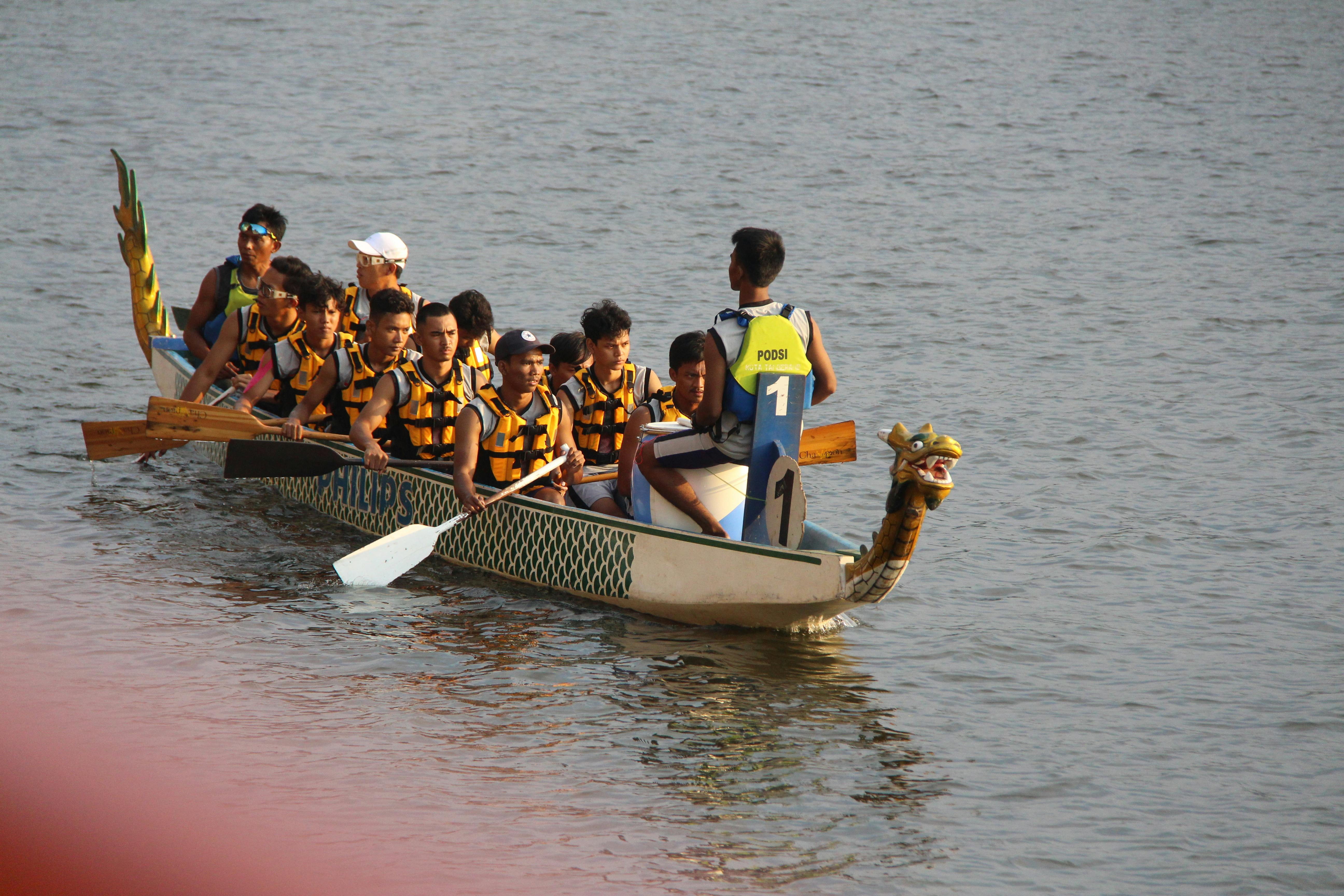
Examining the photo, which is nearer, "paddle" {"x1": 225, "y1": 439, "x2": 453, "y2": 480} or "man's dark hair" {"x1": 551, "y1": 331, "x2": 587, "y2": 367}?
"man's dark hair" {"x1": 551, "y1": 331, "x2": 587, "y2": 367}

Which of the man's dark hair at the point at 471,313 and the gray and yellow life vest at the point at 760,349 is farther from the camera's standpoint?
the man's dark hair at the point at 471,313

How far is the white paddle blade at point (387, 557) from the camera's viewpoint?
7801 mm

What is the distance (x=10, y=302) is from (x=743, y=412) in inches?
464

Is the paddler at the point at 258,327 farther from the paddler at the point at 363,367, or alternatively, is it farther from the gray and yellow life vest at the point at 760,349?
the gray and yellow life vest at the point at 760,349

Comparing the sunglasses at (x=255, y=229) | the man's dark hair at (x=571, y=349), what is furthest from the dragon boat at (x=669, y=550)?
the sunglasses at (x=255, y=229)

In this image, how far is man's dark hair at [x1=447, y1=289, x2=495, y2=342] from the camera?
8.26 meters

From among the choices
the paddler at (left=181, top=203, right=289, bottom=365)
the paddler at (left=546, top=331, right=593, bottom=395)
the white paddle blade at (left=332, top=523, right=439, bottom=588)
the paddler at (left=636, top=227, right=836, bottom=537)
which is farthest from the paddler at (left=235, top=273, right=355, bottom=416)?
the paddler at (left=636, top=227, right=836, bottom=537)

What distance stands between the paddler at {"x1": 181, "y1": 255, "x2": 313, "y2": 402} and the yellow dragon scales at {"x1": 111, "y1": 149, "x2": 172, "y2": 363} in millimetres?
2185

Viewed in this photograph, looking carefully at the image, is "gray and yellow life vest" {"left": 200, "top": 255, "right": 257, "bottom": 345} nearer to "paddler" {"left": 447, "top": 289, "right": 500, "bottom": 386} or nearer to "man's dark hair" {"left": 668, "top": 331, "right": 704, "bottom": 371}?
"paddler" {"left": 447, "top": 289, "right": 500, "bottom": 386}

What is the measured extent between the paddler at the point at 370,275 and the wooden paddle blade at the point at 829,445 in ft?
9.99

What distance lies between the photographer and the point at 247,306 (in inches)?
385

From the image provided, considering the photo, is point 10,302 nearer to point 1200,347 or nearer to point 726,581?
point 726,581

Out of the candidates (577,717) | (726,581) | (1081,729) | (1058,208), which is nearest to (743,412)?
(726,581)

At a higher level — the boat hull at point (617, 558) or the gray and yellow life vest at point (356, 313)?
the gray and yellow life vest at point (356, 313)
